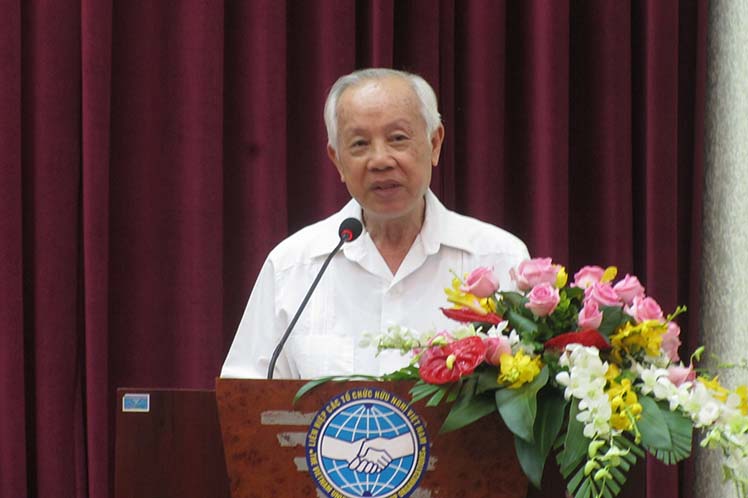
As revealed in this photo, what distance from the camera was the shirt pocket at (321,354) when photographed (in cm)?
200

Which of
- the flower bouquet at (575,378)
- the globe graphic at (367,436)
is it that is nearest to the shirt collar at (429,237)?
the flower bouquet at (575,378)

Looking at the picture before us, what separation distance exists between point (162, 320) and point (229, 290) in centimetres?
19

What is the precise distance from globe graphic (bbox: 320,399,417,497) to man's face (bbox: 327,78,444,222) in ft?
2.40

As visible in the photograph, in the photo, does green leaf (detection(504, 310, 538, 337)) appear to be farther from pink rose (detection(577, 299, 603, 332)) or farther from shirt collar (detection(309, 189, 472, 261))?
shirt collar (detection(309, 189, 472, 261))

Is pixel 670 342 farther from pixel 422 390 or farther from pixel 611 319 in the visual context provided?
pixel 422 390

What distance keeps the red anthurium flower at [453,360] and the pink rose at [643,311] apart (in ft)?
0.69

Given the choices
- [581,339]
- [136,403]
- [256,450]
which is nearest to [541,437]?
[581,339]

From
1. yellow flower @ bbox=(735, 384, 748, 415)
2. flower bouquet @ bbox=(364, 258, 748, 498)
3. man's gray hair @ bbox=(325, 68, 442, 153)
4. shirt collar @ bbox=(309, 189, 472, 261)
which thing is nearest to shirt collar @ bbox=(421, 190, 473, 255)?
shirt collar @ bbox=(309, 189, 472, 261)

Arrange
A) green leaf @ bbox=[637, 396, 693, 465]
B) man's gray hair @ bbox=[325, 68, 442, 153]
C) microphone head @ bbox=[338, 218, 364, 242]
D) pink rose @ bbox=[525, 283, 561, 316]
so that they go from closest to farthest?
green leaf @ bbox=[637, 396, 693, 465]
pink rose @ bbox=[525, 283, 561, 316]
microphone head @ bbox=[338, 218, 364, 242]
man's gray hair @ bbox=[325, 68, 442, 153]

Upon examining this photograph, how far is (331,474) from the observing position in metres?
1.40

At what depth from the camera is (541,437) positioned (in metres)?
1.33

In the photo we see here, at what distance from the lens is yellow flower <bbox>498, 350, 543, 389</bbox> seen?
1.33 meters

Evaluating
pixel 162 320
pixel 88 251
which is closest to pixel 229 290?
pixel 162 320

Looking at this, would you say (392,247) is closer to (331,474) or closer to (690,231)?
(331,474)
